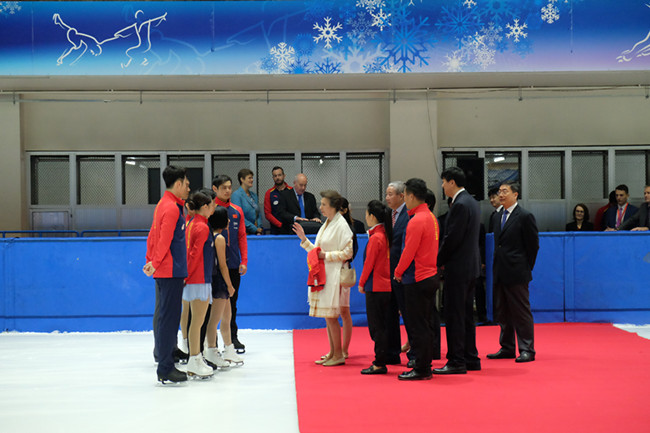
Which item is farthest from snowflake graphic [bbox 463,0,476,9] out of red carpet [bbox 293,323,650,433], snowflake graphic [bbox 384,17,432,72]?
red carpet [bbox 293,323,650,433]

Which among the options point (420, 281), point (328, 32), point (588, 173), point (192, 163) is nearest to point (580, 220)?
point (588, 173)

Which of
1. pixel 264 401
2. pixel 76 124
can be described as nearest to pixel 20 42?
pixel 76 124

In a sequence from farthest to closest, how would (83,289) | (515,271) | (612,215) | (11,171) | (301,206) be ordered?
1. (11,171)
2. (612,215)
3. (301,206)
4. (83,289)
5. (515,271)

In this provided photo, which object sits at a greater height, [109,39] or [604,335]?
[109,39]

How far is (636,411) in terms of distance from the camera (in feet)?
14.0

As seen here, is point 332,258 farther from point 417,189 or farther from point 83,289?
point 83,289

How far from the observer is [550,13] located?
10.1 meters

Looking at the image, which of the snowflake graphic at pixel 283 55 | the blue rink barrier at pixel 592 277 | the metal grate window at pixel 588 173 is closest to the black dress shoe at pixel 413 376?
the blue rink barrier at pixel 592 277

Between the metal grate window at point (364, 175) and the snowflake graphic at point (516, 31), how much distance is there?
11.5 feet

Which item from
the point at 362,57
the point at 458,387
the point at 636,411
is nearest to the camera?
the point at 636,411

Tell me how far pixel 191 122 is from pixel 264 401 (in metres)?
8.58

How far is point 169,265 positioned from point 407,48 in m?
6.30

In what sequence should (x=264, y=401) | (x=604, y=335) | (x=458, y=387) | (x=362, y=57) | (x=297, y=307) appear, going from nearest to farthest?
1. (x=264, y=401)
2. (x=458, y=387)
3. (x=604, y=335)
4. (x=297, y=307)
5. (x=362, y=57)

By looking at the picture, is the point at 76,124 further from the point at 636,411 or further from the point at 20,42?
the point at 636,411
